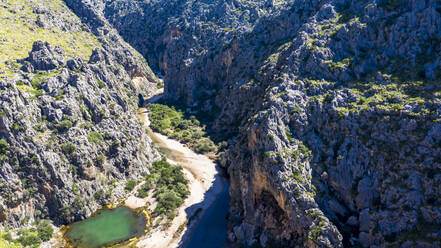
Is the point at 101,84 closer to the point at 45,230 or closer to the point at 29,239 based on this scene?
the point at 45,230

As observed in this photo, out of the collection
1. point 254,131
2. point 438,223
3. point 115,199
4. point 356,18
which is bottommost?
point 115,199

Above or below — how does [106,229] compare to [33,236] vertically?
above

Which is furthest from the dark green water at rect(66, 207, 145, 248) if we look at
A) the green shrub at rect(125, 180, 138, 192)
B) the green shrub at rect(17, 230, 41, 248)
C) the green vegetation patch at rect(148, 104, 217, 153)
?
the green vegetation patch at rect(148, 104, 217, 153)

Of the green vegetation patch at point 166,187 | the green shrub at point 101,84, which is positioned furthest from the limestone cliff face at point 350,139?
Result: the green shrub at point 101,84

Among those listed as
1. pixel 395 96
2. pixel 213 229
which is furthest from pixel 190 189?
pixel 395 96

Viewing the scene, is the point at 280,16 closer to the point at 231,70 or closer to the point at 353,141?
the point at 231,70

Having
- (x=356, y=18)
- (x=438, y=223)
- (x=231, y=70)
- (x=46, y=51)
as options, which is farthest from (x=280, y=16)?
(x=438, y=223)
